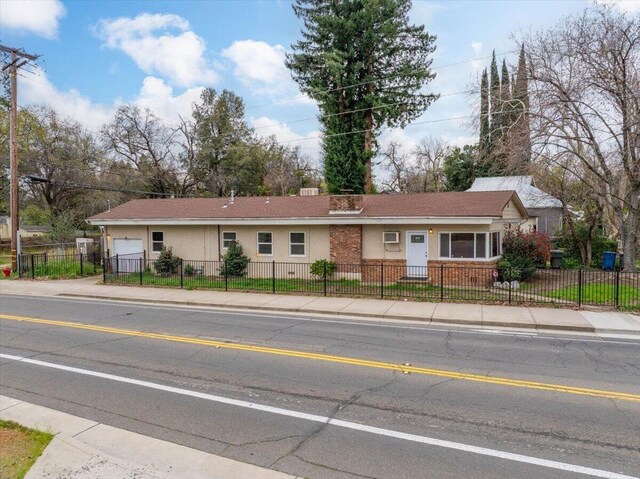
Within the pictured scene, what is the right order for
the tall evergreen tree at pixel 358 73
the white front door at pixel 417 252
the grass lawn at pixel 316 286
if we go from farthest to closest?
the tall evergreen tree at pixel 358 73, the white front door at pixel 417 252, the grass lawn at pixel 316 286

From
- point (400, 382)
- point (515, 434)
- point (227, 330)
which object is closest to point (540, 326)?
point (400, 382)

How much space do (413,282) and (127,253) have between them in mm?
15805

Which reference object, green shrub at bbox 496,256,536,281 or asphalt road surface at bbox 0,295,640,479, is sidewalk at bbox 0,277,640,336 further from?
green shrub at bbox 496,256,536,281

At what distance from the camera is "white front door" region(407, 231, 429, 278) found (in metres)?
19.2

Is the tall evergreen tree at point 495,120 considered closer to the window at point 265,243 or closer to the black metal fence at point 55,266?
the window at point 265,243

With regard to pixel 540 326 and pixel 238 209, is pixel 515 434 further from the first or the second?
pixel 238 209

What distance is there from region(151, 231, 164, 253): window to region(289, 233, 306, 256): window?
7634 mm

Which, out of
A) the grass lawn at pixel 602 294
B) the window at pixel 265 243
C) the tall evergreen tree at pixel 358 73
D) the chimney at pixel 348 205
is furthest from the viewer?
the tall evergreen tree at pixel 358 73

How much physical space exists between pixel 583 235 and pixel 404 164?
2906cm

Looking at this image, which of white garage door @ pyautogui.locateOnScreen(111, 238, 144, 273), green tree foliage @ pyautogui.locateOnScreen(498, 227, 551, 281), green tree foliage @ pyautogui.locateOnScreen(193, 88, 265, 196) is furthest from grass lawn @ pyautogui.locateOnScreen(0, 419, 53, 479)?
green tree foliage @ pyautogui.locateOnScreen(193, 88, 265, 196)

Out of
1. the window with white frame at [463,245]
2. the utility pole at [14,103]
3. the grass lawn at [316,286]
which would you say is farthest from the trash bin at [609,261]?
the utility pole at [14,103]

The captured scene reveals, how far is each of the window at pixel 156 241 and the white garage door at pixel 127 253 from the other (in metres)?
0.68

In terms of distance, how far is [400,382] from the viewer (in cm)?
720

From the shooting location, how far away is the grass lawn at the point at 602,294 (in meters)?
14.0
